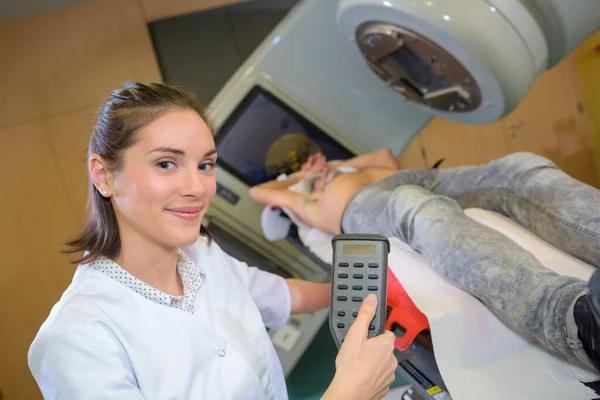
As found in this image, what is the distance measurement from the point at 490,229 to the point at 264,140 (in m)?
0.91

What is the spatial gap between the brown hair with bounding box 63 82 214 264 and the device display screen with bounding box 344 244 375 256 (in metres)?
0.35

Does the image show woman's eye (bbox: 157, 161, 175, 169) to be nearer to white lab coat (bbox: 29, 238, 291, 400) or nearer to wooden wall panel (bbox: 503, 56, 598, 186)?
white lab coat (bbox: 29, 238, 291, 400)

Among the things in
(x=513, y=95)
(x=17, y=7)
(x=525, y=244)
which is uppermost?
(x=17, y=7)

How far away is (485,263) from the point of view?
989mm

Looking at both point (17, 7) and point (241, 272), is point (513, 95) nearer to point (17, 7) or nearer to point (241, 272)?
point (241, 272)

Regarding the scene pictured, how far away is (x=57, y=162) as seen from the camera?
204 centimetres

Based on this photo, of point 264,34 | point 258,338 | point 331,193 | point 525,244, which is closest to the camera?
point 258,338

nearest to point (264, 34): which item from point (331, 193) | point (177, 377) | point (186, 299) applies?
point (331, 193)

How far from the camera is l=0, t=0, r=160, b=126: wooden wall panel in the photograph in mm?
2002

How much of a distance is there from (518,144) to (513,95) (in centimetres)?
109

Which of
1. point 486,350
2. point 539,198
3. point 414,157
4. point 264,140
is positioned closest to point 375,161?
point 264,140

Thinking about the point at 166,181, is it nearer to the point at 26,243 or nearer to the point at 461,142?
the point at 26,243

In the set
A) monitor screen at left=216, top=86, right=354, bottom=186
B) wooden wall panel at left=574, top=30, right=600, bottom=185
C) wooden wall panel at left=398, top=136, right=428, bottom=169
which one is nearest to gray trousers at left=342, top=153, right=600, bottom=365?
monitor screen at left=216, top=86, right=354, bottom=186

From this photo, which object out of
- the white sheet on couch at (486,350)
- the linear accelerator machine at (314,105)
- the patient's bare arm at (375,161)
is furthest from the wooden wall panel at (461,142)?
the white sheet on couch at (486,350)
